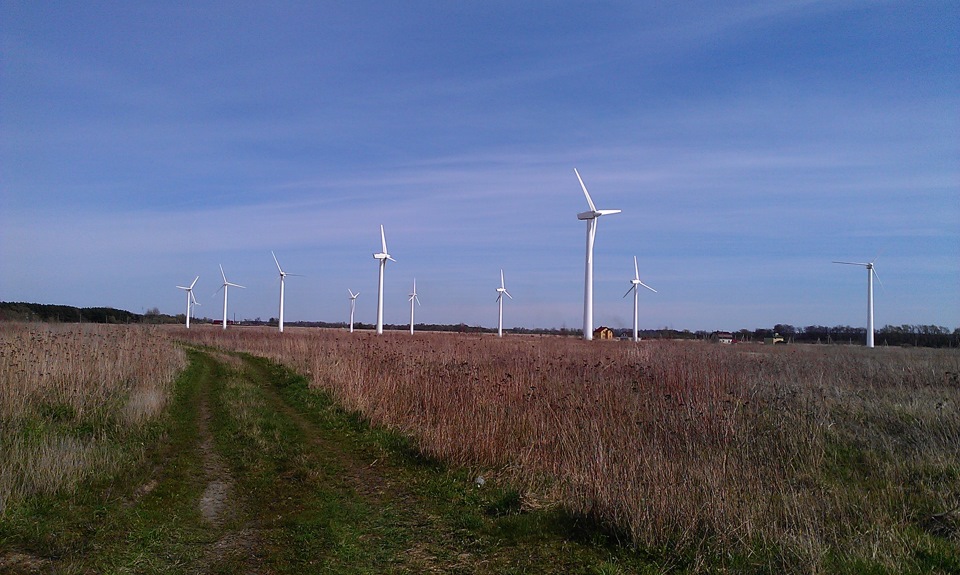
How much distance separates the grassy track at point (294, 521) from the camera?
5.51 metres

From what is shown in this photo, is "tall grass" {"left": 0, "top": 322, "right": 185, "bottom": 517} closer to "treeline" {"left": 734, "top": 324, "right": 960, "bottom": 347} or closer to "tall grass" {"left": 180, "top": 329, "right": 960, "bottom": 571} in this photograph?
"tall grass" {"left": 180, "top": 329, "right": 960, "bottom": 571}

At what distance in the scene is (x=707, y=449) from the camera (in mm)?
7910

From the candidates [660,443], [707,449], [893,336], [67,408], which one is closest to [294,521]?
[660,443]

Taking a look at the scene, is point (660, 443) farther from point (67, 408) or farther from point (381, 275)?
point (381, 275)

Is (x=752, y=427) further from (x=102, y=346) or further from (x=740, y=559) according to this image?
(x=102, y=346)

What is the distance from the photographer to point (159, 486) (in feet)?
25.6

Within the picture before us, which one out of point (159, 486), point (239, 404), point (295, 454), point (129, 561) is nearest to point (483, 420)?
point (295, 454)

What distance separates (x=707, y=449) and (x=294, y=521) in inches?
198

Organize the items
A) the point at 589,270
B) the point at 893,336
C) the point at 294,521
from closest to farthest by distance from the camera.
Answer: the point at 294,521
the point at 589,270
the point at 893,336

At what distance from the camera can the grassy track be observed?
5.51 metres

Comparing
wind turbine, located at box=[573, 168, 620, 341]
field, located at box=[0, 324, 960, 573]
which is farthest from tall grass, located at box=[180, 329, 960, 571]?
wind turbine, located at box=[573, 168, 620, 341]

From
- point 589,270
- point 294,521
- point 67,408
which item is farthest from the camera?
point 589,270

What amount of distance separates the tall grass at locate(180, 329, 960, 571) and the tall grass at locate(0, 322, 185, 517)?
433cm

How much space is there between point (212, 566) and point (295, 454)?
430 cm
